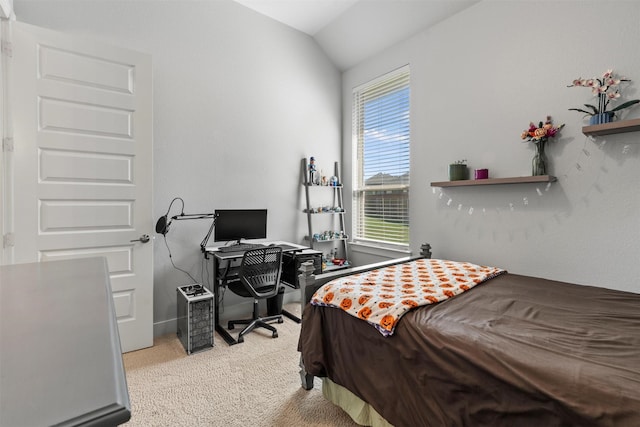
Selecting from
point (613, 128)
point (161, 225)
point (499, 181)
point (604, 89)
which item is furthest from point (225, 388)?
point (604, 89)

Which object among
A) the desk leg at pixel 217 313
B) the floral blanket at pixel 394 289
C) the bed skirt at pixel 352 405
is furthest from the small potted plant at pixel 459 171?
the desk leg at pixel 217 313

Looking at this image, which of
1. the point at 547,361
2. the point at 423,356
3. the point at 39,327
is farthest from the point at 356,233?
the point at 39,327

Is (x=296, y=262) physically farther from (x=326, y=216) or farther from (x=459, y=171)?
(x=459, y=171)

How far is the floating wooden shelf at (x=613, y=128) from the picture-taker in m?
1.87

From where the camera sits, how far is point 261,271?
111 inches

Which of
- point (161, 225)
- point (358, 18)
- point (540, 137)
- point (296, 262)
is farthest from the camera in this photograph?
point (358, 18)

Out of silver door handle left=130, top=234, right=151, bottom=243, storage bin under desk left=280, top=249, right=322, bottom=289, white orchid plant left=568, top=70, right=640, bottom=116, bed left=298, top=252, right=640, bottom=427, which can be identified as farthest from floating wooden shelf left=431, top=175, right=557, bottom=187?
silver door handle left=130, top=234, right=151, bottom=243

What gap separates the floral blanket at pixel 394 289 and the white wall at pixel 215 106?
1.83 metres

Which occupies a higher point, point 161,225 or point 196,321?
point 161,225

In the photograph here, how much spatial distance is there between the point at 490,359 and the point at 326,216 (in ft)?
10.1

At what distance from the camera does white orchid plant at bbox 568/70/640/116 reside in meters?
2.04

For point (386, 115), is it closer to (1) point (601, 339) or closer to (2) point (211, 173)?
(2) point (211, 173)

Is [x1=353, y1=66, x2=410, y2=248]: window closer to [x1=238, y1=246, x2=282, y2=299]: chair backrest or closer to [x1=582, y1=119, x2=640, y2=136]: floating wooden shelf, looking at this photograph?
[x1=238, y1=246, x2=282, y2=299]: chair backrest

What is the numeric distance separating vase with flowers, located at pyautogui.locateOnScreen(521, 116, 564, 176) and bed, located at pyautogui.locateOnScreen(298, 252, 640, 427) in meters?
0.89
